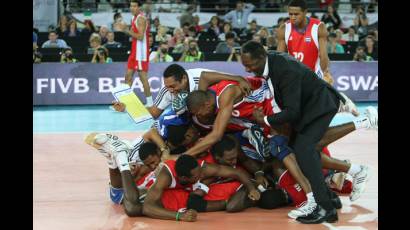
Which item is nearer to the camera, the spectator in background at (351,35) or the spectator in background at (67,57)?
the spectator in background at (67,57)

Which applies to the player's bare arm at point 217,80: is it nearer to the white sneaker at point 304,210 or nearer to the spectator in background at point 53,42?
the white sneaker at point 304,210

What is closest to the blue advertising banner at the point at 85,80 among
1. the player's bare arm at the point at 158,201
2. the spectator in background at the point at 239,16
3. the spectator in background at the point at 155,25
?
the spectator in background at the point at 155,25

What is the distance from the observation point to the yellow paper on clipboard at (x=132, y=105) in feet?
21.6

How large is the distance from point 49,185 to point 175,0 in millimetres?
11468

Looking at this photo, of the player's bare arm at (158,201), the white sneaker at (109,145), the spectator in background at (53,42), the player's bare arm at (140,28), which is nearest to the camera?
the player's bare arm at (158,201)

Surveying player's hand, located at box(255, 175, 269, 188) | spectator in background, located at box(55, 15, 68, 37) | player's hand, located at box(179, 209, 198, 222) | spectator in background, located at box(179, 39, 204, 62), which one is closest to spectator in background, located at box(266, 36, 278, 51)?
spectator in background, located at box(179, 39, 204, 62)

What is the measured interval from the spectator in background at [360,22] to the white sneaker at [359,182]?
11718 mm

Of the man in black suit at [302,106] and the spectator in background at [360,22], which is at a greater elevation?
the spectator in background at [360,22]
